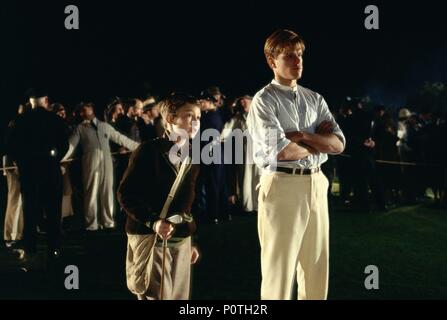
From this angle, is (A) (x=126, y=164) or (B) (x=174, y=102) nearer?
(B) (x=174, y=102)

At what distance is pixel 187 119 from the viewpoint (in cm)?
359

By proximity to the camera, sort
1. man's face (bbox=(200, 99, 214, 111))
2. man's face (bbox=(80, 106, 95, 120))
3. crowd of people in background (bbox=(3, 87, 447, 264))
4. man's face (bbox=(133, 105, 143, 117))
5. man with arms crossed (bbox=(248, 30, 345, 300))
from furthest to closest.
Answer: man's face (bbox=(133, 105, 143, 117))
man's face (bbox=(200, 99, 214, 111))
man's face (bbox=(80, 106, 95, 120))
crowd of people in background (bbox=(3, 87, 447, 264))
man with arms crossed (bbox=(248, 30, 345, 300))

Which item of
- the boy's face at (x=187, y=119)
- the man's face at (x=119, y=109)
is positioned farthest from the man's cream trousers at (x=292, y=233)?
the man's face at (x=119, y=109)

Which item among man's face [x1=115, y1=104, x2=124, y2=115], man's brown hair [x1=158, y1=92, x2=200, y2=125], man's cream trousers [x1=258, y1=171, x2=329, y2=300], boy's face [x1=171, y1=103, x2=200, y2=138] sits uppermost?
man's face [x1=115, y1=104, x2=124, y2=115]

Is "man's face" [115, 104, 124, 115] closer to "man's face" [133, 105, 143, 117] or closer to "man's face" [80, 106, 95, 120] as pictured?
"man's face" [133, 105, 143, 117]

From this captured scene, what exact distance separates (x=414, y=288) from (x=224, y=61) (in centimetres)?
1239

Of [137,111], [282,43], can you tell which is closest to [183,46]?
[137,111]

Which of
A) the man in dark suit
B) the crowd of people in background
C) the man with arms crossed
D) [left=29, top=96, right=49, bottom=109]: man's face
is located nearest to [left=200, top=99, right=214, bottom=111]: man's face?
the crowd of people in background

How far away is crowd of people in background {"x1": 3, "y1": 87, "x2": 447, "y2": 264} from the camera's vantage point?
7.57m

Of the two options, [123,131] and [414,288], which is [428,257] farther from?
[123,131]

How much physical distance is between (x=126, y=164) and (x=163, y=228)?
673 centimetres

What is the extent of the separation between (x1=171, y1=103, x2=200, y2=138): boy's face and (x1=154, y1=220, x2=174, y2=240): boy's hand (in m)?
0.51

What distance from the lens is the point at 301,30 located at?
16.7 m

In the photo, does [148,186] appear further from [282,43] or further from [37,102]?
[37,102]
